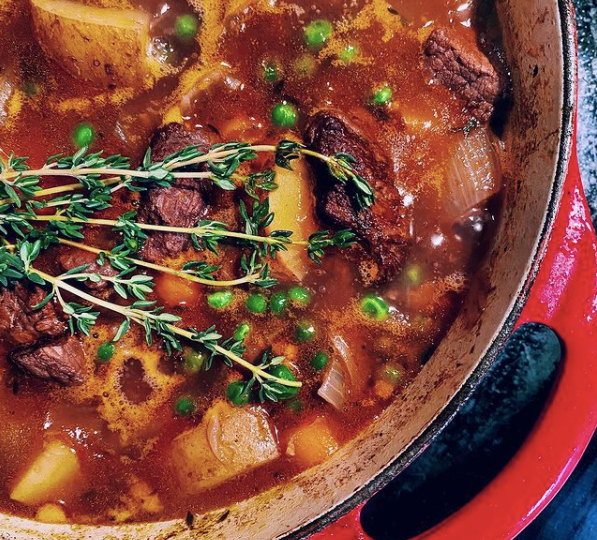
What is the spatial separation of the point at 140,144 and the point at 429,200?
4.57 ft

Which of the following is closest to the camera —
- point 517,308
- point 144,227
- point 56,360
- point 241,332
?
point 517,308

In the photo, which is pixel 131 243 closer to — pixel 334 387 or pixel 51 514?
pixel 334 387

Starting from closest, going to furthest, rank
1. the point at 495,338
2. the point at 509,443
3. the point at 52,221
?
the point at 495,338 < the point at 52,221 < the point at 509,443

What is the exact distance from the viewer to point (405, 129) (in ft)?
9.26

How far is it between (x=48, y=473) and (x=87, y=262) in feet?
3.36

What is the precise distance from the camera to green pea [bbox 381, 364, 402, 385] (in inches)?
111

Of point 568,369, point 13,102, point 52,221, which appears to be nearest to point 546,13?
point 568,369

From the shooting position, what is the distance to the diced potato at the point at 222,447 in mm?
2791

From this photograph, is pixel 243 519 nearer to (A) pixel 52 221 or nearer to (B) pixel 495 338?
(B) pixel 495 338

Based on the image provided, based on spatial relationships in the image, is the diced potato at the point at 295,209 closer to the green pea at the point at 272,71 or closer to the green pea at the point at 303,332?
the green pea at the point at 303,332

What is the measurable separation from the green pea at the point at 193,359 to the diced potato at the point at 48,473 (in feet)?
2.24

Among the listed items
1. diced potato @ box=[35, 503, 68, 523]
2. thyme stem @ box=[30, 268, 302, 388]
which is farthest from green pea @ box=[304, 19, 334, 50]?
diced potato @ box=[35, 503, 68, 523]

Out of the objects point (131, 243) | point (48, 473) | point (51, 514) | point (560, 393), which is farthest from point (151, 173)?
point (560, 393)

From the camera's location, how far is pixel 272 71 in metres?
2.83
